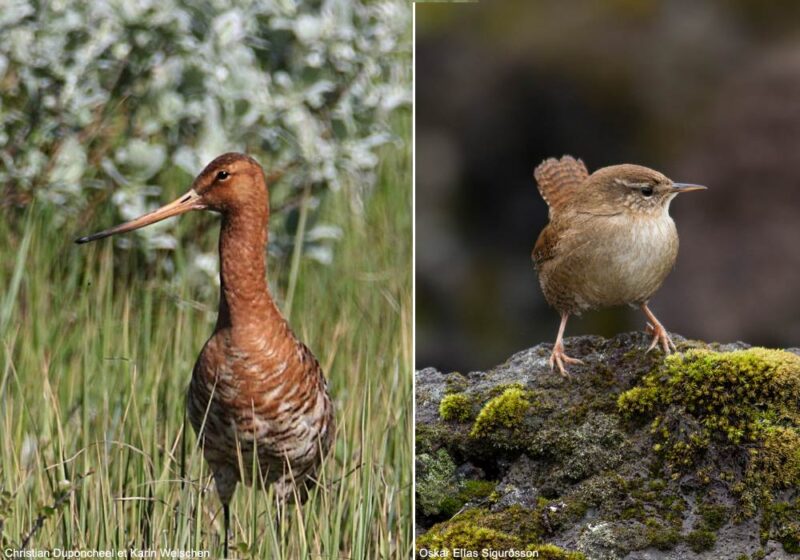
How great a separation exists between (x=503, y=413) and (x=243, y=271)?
1.05 metres

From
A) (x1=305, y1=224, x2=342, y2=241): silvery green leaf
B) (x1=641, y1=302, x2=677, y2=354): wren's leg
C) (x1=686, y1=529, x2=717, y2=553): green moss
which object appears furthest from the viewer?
(x1=305, y1=224, x2=342, y2=241): silvery green leaf

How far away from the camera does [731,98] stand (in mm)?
4285

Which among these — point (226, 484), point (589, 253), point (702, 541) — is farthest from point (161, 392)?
point (702, 541)

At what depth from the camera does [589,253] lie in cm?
397

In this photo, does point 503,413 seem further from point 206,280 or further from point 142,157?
point 142,157

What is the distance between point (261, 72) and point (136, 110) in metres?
0.52

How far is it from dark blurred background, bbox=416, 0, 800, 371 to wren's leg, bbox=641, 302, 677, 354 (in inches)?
4.3

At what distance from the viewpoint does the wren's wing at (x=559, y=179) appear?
416cm

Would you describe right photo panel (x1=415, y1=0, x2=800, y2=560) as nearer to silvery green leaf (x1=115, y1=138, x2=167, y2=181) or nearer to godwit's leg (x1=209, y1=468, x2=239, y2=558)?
godwit's leg (x1=209, y1=468, x2=239, y2=558)

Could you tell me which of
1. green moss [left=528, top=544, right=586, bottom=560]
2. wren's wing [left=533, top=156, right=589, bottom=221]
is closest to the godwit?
green moss [left=528, top=544, right=586, bottom=560]

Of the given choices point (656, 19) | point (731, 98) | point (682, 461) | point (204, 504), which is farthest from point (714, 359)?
point (204, 504)

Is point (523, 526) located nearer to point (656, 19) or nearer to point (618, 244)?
point (618, 244)

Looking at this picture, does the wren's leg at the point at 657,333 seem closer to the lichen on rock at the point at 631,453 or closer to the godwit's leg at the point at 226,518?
the lichen on rock at the point at 631,453

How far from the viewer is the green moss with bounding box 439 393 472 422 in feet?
13.6
